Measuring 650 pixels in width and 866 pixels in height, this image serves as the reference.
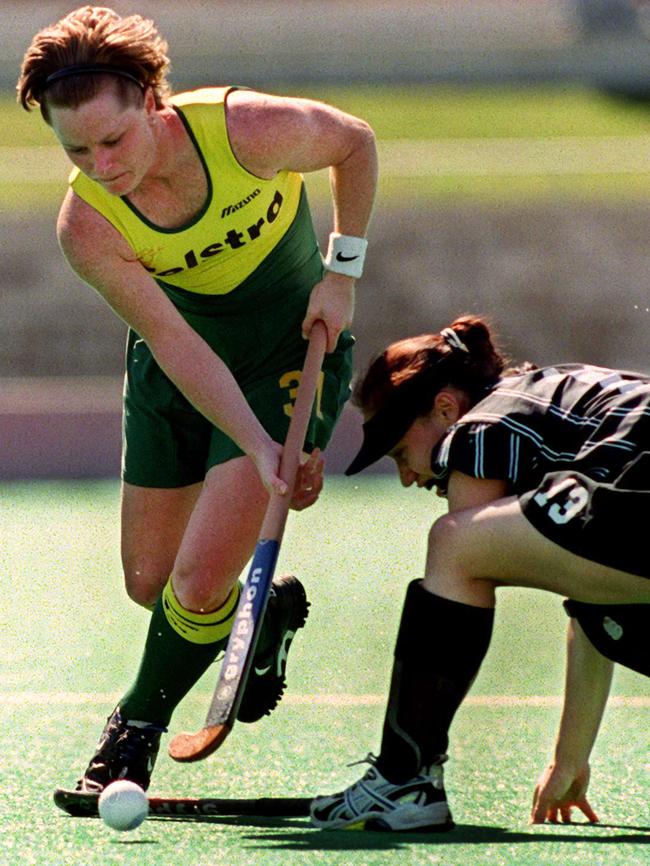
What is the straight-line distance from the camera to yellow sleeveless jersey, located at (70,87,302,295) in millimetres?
3566

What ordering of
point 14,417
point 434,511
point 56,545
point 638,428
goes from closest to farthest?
point 638,428 < point 56,545 < point 434,511 < point 14,417

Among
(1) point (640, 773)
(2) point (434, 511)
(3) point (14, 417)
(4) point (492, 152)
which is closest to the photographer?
(1) point (640, 773)

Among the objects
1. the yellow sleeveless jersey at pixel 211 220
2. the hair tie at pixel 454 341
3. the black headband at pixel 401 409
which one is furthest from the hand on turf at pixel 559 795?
the yellow sleeveless jersey at pixel 211 220

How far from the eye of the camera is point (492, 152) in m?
18.5

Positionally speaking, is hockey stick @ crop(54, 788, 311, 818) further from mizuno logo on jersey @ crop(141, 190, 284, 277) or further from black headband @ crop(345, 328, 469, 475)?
mizuno logo on jersey @ crop(141, 190, 284, 277)

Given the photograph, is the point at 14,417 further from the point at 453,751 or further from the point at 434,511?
the point at 453,751

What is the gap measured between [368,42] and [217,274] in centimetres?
1975

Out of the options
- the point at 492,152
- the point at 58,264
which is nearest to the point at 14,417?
the point at 58,264

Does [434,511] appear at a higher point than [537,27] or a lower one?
higher

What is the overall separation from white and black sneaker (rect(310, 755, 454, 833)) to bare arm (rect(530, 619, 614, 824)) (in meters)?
0.21

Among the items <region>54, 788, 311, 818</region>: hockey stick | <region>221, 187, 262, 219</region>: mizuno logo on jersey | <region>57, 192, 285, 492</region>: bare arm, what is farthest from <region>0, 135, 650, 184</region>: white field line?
<region>54, 788, 311, 818</region>: hockey stick

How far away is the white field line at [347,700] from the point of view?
434 centimetres

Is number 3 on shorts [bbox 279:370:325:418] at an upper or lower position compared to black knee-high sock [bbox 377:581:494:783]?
upper

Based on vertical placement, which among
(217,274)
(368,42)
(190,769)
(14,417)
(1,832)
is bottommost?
(368,42)
